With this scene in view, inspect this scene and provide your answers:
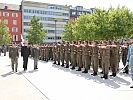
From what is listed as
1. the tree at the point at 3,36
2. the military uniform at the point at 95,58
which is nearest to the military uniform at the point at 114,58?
the military uniform at the point at 95,58

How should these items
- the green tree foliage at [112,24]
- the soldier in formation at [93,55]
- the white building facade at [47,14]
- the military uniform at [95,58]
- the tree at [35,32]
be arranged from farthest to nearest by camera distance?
the white building facade at [47,14], the tree at [35,32], the green tree foliage at [112,24], the military uniform at [95,58], the soldier in formation at [93,55]

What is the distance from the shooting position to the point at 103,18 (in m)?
41.9

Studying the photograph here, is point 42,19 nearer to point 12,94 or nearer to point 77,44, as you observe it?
point 77,44

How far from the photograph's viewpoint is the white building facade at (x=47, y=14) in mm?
106500

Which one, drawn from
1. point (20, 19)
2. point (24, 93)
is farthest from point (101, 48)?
point (20, 19)

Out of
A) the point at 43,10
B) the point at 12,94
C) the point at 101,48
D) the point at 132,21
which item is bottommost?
the point at 12,94

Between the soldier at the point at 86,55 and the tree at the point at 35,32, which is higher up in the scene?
the tree at the point at 35,32

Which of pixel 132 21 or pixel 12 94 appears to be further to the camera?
pixel 132 21

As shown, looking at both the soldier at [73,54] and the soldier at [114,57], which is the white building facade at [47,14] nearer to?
the soldier at [73,54]

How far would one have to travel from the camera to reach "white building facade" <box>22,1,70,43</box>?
10650 cm

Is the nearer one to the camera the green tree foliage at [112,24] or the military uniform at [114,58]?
the military uniform at [114,58]

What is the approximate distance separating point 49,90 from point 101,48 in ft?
13.6

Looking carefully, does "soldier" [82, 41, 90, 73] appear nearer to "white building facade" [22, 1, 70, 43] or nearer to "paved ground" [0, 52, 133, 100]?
"paved ground" [0, 52, 133, 100]

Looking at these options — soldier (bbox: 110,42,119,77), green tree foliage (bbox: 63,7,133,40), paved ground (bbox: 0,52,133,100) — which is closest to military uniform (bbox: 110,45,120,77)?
soldier (bbox: 110,42,119,77)
